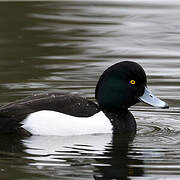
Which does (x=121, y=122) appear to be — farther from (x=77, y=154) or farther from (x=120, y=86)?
(x=77, y=154)

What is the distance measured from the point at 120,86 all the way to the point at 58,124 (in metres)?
1.14

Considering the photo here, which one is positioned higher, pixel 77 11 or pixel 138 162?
pixel 77 11

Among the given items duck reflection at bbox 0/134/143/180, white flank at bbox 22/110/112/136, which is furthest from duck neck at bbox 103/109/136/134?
white flank at bbox 22/110/112/136

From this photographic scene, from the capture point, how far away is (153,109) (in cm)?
1181

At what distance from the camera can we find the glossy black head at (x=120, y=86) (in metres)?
10.6

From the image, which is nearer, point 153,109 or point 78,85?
point 153,109

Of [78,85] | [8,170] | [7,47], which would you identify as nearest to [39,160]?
[8,170]

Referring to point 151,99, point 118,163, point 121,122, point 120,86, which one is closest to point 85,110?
point 121,122

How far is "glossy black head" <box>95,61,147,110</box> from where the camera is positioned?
1056 cm

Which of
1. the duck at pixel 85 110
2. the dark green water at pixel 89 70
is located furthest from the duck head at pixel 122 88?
the dark green water at pixel 89 70

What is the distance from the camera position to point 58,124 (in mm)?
10062

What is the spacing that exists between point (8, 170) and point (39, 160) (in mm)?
Result: 527

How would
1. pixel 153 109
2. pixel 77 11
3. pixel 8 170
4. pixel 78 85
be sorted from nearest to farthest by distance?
pixel 8 170 → pixel 153 109 → pixel 78 85 → pixel 77 11

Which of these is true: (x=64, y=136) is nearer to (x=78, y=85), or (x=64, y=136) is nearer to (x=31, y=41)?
(x=78, y=85)
